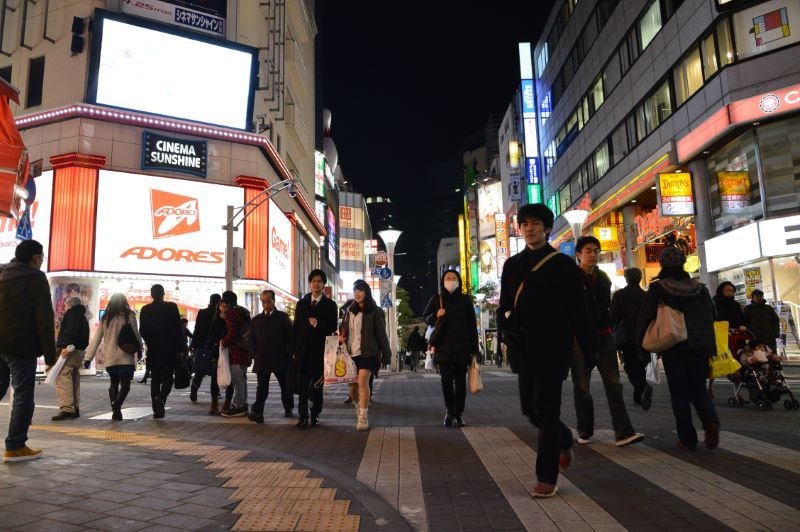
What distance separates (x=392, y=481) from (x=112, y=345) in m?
5.43

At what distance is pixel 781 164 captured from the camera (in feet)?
58.9

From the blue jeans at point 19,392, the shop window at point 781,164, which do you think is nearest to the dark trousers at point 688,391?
the blue jeans at point 19,392

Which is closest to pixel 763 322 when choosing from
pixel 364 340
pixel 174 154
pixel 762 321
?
pixel 762 321

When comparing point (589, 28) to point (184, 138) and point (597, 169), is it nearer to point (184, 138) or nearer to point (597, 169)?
point (597, 169)

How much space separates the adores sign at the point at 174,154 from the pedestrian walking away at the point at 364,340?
63.5ft

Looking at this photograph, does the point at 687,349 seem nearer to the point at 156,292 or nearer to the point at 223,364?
the point at 223,364

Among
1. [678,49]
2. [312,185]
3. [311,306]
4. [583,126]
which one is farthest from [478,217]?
[311,306]

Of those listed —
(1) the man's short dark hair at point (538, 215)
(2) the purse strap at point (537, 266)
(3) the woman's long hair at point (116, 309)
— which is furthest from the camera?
(3) the woman's long hair at point (116, 309)

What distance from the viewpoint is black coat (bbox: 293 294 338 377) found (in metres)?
7.42

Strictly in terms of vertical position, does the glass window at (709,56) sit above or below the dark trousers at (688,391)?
above

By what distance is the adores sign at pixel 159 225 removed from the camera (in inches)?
907

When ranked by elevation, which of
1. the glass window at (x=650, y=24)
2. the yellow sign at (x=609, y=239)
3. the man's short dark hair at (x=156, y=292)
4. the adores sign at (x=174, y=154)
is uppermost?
the glass window at (x=650, y=24)

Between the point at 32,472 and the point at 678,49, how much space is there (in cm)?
2385

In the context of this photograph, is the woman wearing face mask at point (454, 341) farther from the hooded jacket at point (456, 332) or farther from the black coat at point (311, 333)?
the black coat at point (311, 333)
